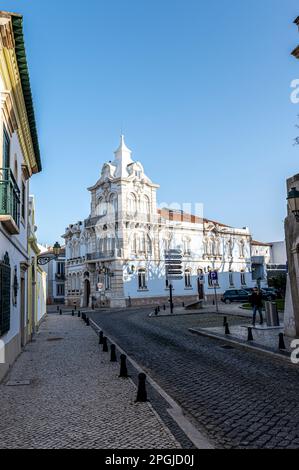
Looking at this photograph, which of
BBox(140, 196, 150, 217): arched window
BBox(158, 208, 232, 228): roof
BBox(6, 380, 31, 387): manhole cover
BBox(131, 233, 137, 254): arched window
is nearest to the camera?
BBox(6, 380, 31, 387): manhole cover

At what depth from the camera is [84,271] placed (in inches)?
1725

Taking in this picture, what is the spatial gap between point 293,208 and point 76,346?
28.2 ft

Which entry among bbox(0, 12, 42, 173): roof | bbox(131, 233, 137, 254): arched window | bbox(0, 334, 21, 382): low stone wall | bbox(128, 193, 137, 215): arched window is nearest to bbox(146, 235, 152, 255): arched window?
bbox(131, 233, 137, 254): arched window

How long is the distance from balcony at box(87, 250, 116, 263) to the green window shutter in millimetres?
29467

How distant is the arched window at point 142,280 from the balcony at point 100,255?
12.1 feet

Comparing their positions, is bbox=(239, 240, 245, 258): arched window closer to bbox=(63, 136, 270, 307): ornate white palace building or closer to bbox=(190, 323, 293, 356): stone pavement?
bbox=(63, 136, 270, 307): ornate white palace building

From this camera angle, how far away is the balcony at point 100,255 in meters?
39.0

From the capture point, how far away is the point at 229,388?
7516 millimetres

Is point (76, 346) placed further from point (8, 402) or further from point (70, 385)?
point (8, 402)

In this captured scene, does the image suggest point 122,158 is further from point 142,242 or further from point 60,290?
point 60,290

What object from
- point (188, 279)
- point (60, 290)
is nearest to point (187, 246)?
point (188, 279)

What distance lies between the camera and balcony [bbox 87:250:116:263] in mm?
38969

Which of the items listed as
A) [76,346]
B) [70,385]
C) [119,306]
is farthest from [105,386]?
[119,306]

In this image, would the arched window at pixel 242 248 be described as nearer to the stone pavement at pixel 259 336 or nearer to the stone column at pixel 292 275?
the stone pavement at pixel 259 336
